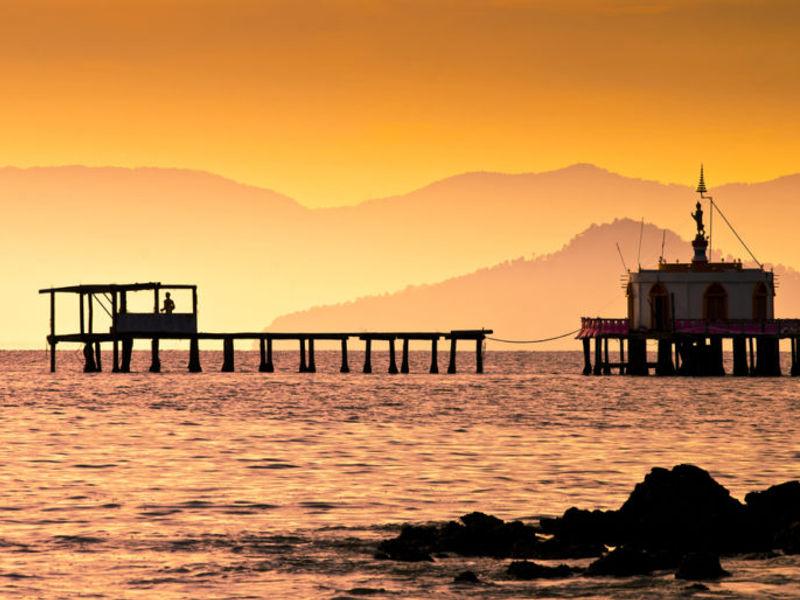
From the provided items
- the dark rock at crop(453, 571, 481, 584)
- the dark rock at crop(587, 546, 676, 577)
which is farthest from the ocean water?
the dark rock at crop(587, 546, 676, 577)

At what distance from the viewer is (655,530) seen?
2606 centimetres

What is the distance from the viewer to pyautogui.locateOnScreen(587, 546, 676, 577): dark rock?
77.9 feet

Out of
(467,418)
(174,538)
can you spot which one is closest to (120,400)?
(467,418)

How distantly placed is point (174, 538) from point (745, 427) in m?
34.4

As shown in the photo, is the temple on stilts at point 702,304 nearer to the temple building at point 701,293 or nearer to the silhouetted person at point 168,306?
the temple building at point 701,293

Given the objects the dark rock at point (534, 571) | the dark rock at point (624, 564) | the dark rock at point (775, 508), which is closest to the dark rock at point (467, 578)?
the dark rock at point (534, 571)

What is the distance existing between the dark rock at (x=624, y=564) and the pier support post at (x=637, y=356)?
84.2 meters

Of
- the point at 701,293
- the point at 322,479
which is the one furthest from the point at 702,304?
the point at 322,479

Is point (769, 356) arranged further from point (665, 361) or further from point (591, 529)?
point (591, 529)

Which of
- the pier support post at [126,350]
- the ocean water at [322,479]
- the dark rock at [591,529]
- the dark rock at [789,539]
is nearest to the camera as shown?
the ocean water at [322,479]

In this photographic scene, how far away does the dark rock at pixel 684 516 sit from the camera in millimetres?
25875

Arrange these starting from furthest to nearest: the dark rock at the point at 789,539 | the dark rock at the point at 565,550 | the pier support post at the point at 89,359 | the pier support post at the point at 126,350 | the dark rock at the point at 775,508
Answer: the pier support post at the point at 89,359 < the pier support post at the point at 126,350 < the dark rock at the point at 775,508 < the dark rock at the point at 565,550 < the dark rock at the point at 789,539

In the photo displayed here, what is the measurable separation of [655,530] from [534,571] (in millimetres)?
3094

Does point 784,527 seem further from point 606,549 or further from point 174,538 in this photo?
point 174,538
